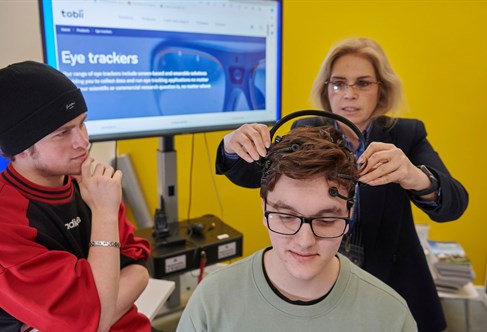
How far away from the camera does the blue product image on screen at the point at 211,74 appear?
76.7 inches

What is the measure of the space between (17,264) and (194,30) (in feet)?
4.36

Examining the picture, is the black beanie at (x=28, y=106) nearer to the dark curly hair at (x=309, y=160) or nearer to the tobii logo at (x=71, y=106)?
the tobii logo at (x=71, y=106)

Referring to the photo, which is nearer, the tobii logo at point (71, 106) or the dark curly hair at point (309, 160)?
the dark curly hair at point (309, 160)

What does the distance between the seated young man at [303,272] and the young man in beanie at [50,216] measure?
0.97ft

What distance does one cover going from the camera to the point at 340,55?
1.60m

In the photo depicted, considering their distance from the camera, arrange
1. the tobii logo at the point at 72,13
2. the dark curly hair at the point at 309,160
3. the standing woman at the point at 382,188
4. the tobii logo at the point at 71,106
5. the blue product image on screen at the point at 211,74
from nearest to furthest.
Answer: the dark curly hair at the point at 309,160 → the tobii logo at the point at 71,106 → the standing woman at the point at 382,188 → the tobii logo at the point at 72,13 → the blue product image on screen at the point at 211,74

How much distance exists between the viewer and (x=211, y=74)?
2.08 meters

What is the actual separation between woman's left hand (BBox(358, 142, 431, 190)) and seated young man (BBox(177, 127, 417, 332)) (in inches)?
1.6

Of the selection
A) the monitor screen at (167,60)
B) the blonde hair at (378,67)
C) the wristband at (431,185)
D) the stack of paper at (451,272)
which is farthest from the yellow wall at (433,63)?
the wristband at (431,185)

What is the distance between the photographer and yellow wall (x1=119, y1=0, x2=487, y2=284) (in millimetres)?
2549

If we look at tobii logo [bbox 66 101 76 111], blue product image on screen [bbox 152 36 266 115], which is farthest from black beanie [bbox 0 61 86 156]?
blue product image on screen [bbox 152 36 266 115]

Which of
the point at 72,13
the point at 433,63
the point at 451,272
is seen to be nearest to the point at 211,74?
the point at 72,13

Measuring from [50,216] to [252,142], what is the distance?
631 mm

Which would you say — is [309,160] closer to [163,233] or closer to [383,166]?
[383,166]
